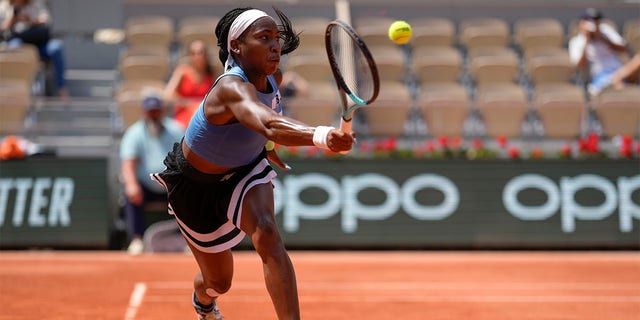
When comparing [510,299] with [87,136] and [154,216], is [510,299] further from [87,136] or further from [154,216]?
[87,136]

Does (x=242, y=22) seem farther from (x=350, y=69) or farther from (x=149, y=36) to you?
(x=149, y=36)

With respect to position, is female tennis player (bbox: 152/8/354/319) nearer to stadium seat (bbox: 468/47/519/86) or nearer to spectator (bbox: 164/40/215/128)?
spectator (bbox: 164/40/215/128)

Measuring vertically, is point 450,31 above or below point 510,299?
above

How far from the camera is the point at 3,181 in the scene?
443 inches

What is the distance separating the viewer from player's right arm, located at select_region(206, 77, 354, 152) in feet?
12.9

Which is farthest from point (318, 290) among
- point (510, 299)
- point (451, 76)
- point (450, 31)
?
point (450, 31)

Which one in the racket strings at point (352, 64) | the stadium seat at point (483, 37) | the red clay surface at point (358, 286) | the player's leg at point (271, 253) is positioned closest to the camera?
the racket strings at point (352, 64)

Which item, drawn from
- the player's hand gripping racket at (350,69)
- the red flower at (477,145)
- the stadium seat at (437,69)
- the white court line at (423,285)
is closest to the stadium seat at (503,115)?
the red flower at (477,145)

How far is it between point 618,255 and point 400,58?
167 inches

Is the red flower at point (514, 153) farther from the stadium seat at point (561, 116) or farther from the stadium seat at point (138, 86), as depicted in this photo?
the stadium seat at point (138, 86)

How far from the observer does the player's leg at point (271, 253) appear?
14.8ft

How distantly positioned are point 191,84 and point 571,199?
5017mm

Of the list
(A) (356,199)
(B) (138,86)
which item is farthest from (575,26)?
(B) (138,86)

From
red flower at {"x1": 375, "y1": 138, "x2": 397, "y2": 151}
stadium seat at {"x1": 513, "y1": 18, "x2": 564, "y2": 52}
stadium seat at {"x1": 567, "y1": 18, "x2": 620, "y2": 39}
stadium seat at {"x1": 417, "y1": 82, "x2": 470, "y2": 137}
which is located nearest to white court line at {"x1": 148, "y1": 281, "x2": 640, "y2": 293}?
red flower at {"x1": 375, "y1": 138, "x2": 397, "y2": 151}
